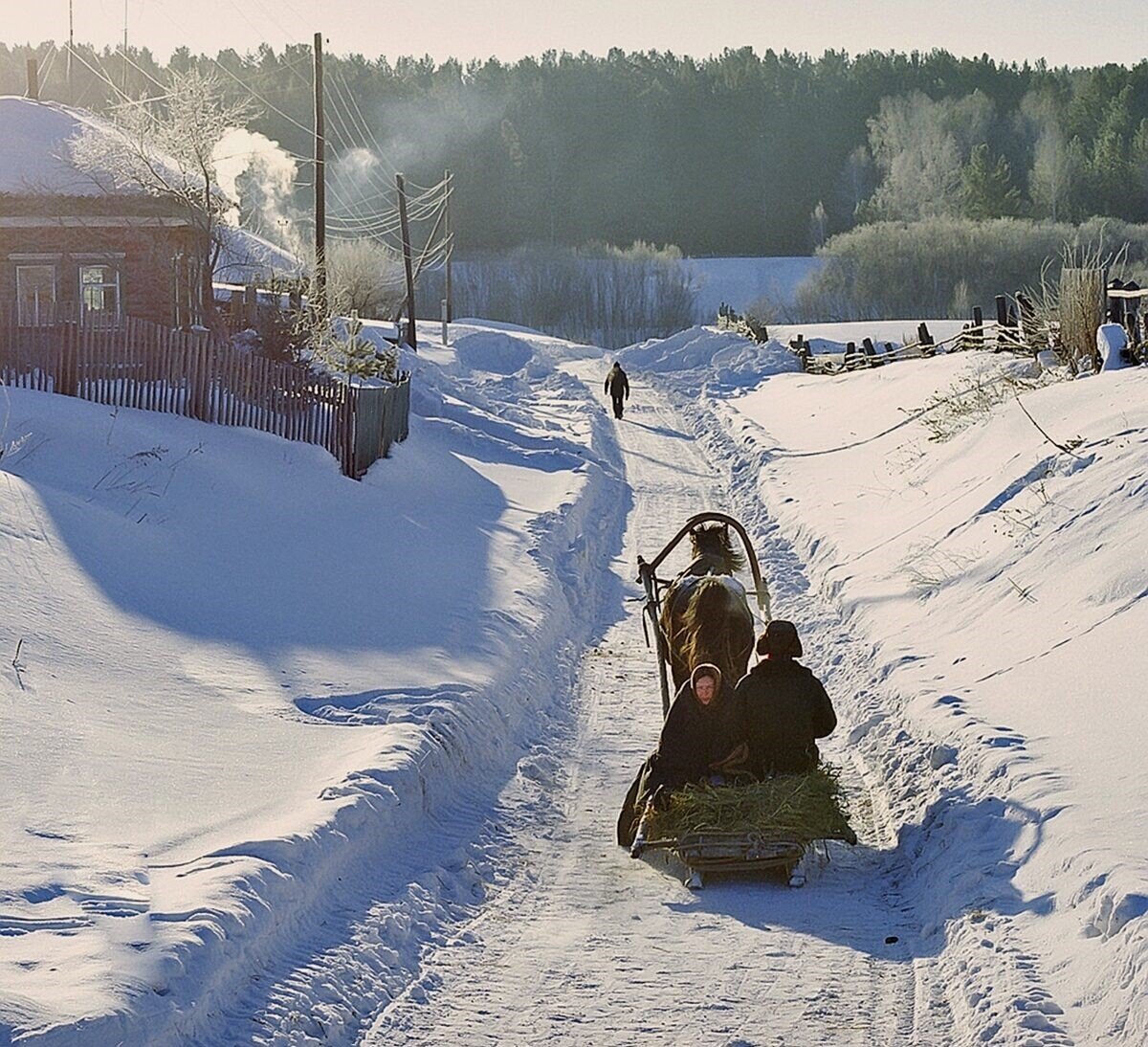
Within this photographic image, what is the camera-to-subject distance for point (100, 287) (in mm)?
28719

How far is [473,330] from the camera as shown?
66.1 meters

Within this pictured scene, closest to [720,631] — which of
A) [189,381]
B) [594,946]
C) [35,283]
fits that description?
[594,946]

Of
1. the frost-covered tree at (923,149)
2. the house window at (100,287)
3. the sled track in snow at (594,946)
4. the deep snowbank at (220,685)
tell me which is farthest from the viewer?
the frost-covered tree at (923,149)

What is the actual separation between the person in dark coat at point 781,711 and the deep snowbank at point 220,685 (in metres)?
1.87

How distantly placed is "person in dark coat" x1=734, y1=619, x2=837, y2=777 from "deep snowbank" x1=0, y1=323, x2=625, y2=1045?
73.8 inches

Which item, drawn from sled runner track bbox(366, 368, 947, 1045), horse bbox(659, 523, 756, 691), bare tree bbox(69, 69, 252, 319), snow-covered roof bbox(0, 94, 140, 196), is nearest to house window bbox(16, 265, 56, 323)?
snow-covered roof bbox(0, 94, 140, 196)

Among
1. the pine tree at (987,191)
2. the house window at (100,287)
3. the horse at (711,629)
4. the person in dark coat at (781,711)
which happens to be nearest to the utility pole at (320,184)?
the house window at (100,287)

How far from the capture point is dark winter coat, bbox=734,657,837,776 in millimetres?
8062

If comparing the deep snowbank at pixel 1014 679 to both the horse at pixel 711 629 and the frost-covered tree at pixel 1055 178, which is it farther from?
the frost-covered tree at pixel 1055 178

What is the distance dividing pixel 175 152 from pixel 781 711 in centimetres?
2694

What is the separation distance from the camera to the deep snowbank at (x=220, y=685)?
606cm

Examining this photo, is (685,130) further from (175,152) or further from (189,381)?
(189,381)

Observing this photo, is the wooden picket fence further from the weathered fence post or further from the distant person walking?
the weathered fence post

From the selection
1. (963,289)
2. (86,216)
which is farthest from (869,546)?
(963,289)
